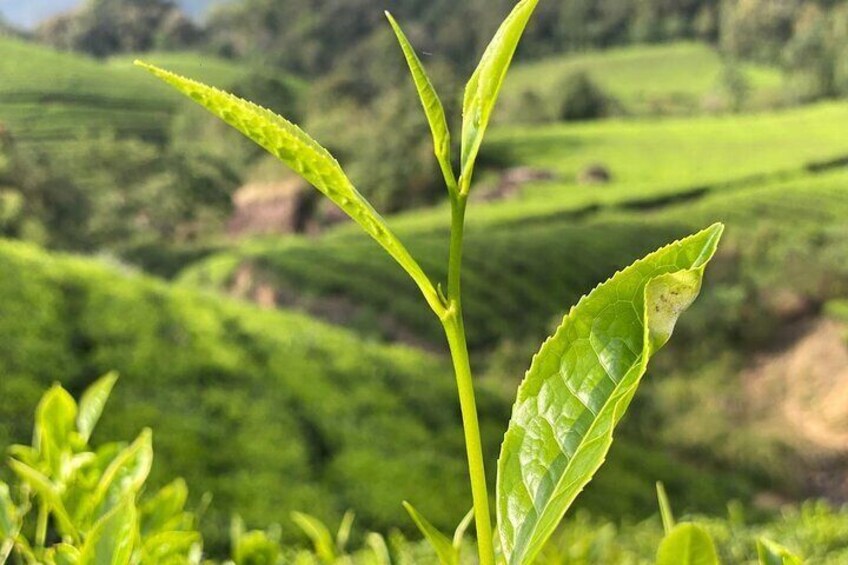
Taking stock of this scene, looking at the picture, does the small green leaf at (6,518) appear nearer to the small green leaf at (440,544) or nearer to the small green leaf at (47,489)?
the small green leaf at (47,489)

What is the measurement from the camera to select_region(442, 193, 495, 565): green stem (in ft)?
0.61

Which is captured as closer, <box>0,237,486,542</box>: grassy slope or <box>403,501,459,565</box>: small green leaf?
<box>403,501,459,565</box>: small green leaf

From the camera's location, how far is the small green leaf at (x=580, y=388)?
188 mm

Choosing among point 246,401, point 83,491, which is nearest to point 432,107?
point 83,491

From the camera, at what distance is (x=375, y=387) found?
2.54m

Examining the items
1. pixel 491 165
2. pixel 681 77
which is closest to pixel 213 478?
pixel 491 165

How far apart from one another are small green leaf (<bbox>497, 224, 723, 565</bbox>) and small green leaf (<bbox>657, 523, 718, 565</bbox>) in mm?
27

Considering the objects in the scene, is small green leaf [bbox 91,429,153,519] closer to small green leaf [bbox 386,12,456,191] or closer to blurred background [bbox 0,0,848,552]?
small green leaf [bbox 386,12,456,191]

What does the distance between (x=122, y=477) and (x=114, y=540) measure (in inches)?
4.3

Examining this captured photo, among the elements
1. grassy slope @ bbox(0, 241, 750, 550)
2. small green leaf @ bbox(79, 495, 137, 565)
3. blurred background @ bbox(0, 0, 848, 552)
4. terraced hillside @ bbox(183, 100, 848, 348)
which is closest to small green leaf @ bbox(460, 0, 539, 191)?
small green leaf @ bbox(79, 495, 137, 565)

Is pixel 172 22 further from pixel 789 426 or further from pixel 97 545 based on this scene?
pixel 97 545

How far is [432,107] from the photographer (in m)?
0.19

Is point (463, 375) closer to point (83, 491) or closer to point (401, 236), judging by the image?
point (83, 491)

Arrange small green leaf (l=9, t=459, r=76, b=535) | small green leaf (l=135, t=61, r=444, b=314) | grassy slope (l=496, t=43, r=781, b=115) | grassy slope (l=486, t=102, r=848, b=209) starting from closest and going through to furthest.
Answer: small green leaf (l=135, t=61, r=444, b=314) < small green leaf (l=9, t=459, r=76, b=535) < grassy slope (l=486, t=102, r=848, b=209) < grassy slope (l=496, t=43, r=781, b=115)
